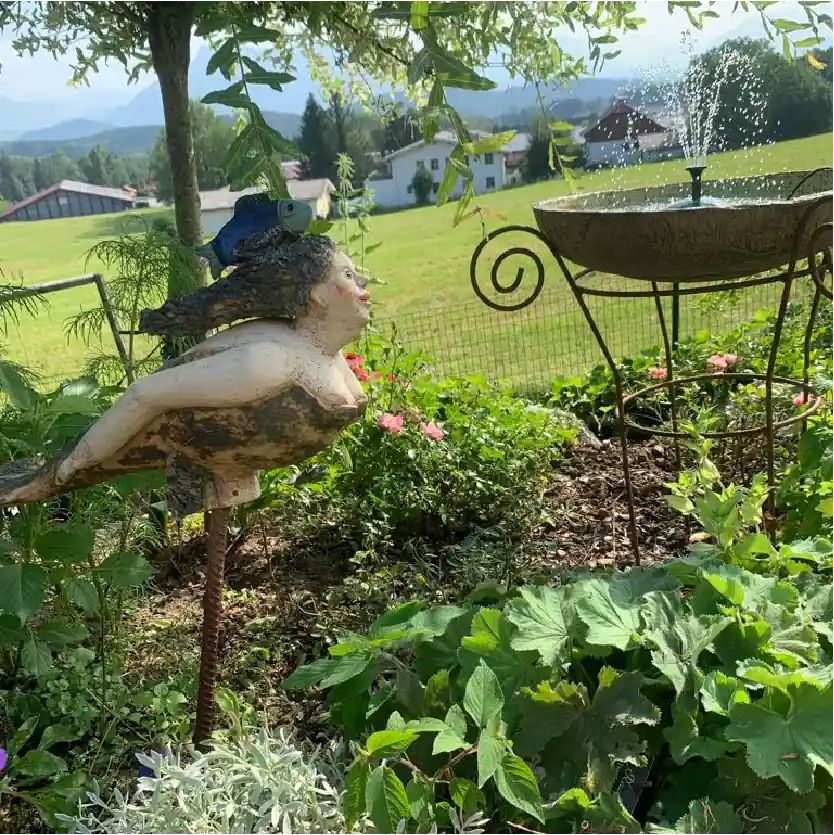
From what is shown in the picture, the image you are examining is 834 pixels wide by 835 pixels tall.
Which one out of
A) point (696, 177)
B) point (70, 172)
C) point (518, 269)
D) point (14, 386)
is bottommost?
point (14, 386)

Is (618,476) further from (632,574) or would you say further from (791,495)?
(632,574)

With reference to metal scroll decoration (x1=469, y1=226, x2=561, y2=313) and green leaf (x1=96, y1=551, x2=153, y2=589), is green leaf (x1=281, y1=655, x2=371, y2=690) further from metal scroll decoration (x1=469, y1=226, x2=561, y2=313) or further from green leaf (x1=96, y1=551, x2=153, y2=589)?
metal scroll decoration (x1=469, y1=226, x2=561, y2=313)

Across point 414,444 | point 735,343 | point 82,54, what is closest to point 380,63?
point 82,54

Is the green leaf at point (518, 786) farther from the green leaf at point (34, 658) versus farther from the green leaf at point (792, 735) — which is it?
the green leaf at point (34, 658)

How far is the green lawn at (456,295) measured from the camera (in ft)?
17.6

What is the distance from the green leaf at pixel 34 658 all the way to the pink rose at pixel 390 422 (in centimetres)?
144

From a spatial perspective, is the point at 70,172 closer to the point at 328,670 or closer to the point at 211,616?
the point at 211,616

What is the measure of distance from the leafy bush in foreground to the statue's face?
0.61m

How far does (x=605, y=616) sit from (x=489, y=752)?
356 millimetres

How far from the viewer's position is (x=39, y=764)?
5.56 feet

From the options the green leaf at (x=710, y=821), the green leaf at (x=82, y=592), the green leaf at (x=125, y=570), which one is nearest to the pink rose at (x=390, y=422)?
the green leaf at (x=125, y=570)

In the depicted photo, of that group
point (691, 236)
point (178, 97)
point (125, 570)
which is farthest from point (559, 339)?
point (125, 570)

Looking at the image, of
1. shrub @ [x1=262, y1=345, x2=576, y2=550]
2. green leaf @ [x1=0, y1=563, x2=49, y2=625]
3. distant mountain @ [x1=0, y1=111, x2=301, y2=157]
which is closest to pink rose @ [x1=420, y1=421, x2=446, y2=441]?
shrub @ [x1=262, y1=345, x2=576, y2=550]

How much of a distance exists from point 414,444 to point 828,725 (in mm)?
2020
